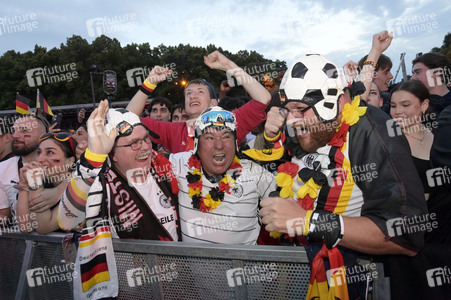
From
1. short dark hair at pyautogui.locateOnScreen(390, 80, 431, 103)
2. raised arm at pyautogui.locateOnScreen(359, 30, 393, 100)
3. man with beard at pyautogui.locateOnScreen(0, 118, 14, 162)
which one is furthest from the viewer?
man with beard at pyautogui.locateOnScreen(0, 118, 14, 162)

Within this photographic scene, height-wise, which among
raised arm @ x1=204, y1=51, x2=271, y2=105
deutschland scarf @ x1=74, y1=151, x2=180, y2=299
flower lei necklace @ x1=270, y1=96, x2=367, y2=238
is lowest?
deutschland scarf @ x1=74, y1=151, x2=180, y2=299

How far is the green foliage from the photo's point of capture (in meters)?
34.5

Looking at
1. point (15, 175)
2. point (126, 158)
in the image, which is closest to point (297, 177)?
point (126, 158)

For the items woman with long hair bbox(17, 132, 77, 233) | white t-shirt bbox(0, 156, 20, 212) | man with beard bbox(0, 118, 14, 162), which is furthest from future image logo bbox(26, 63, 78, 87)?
woman with long hair bbox(17, 132, 77, 233)

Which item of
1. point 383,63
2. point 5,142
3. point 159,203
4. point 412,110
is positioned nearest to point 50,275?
point 159,203

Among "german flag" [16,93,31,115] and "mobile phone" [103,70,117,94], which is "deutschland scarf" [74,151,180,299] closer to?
"mobile phone" [103,70,117,94]

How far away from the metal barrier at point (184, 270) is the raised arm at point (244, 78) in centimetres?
179

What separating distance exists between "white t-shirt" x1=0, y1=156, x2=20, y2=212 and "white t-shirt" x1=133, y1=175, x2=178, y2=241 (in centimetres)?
178

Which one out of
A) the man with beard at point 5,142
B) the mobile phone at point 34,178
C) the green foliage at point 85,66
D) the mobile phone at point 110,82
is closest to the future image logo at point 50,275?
the mobile phone at point 34,178

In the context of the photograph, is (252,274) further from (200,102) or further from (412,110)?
(412,110)

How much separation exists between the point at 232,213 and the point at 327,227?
1265 mm

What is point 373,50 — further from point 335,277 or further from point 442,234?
point 335,277

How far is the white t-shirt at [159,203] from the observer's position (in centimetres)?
283

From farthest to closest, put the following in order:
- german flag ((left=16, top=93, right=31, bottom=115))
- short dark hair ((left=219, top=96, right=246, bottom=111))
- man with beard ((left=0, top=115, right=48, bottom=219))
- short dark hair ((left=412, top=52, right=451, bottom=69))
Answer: german flag ((left=16, top=93, right=31, bottom=115)) → short dark hair ((left=219, top=96, right=246, bottom=111)) → short dark hair ((left=412, top=52, right=451, bottom=69)) → man with beard ((left=0, top=115, right=48, bottom=219))
